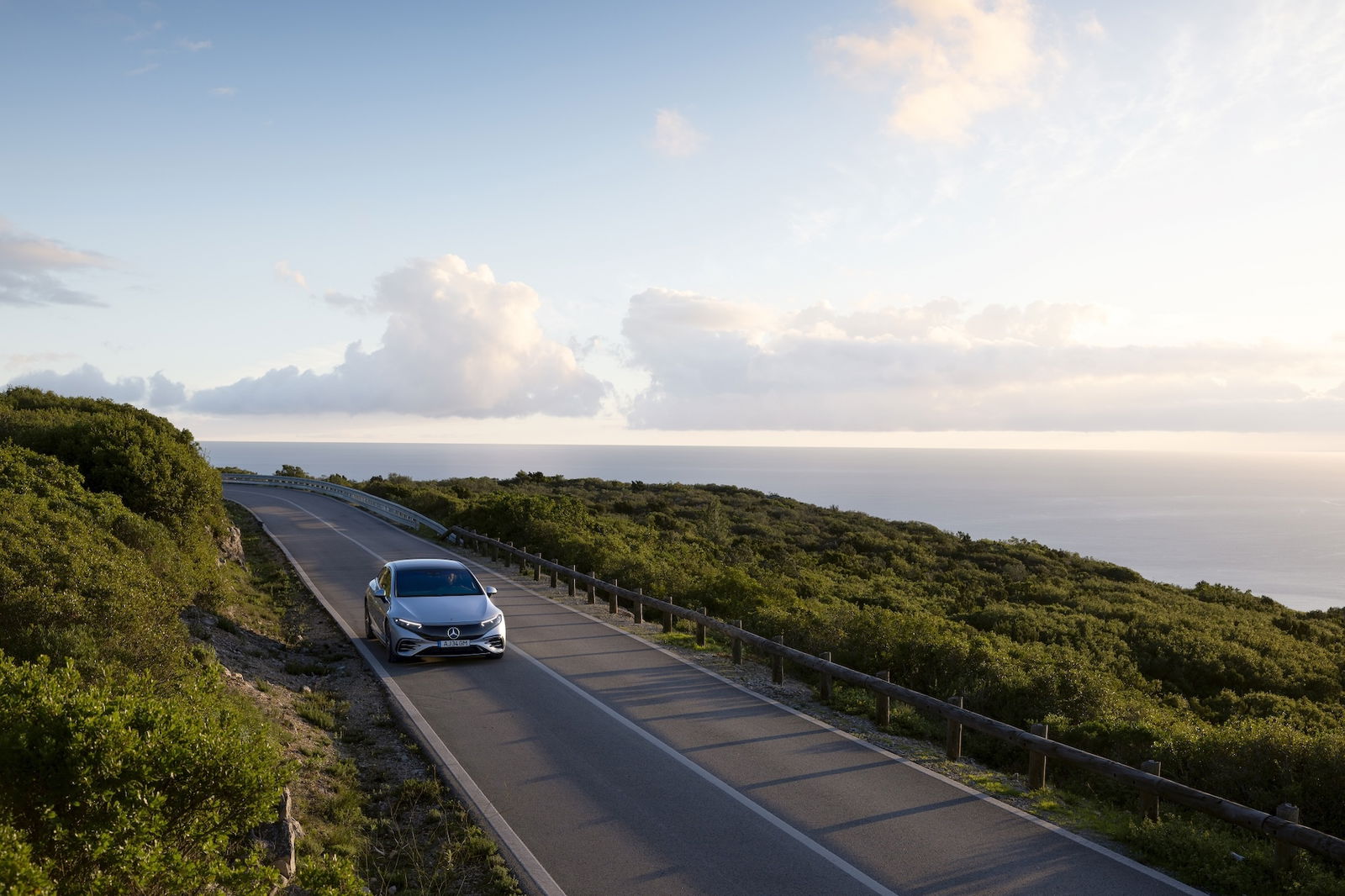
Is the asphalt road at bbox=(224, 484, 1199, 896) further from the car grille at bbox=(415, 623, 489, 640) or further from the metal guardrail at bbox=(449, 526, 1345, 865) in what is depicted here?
the metal guardrail at bbox=(449, 526, 1345, 865)

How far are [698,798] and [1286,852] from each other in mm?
5066

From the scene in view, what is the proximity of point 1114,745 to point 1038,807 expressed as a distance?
2624 mm

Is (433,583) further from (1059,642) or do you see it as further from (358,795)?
(1059,642)

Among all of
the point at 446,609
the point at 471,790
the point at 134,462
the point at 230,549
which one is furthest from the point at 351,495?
the point at 471,790

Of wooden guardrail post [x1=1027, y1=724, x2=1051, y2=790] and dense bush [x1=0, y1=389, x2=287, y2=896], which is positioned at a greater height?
dense bush [x1=0, y1=389, x2=287, y2=896]

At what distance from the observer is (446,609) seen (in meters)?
13.9

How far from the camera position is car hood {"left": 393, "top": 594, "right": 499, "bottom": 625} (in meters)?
13.6

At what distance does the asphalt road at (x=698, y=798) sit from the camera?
670 centimetres

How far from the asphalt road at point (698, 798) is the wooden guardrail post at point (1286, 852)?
0.79 meters

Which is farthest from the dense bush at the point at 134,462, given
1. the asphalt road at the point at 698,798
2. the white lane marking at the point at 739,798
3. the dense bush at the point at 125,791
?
the dense bush at the point at 125,791

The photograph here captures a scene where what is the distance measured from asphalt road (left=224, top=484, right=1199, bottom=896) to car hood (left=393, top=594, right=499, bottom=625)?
0.78 metres

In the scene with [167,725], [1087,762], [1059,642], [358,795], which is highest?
[167,725]

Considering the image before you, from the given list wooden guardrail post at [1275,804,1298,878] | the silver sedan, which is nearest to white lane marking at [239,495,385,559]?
the silver sedan

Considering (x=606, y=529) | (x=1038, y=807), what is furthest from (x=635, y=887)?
(x=606, y=529)
